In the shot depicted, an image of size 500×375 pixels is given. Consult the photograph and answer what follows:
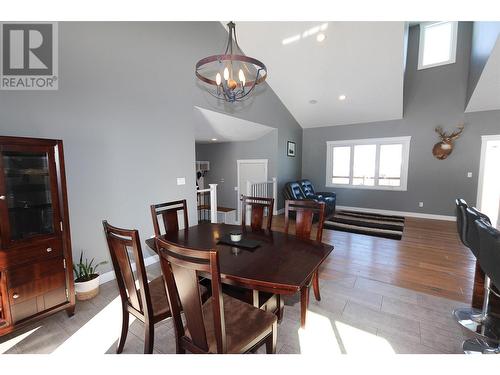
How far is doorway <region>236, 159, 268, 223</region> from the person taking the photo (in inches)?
241

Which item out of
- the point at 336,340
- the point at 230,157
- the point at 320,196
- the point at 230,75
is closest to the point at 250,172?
the point at 230,157

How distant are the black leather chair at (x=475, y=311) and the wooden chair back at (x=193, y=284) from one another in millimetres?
1964

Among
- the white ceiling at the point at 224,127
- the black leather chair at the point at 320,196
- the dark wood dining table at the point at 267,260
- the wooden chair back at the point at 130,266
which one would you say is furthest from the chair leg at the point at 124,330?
the black leather chair at the point at 320,196

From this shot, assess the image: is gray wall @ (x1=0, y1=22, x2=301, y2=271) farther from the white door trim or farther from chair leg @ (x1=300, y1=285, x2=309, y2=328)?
the white door trim

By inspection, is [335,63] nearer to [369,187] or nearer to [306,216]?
[369,187]

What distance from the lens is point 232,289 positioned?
6.62 feet

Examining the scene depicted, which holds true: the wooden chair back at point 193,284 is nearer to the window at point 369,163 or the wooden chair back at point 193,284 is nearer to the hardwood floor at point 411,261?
the hardwood floor at point 411,261

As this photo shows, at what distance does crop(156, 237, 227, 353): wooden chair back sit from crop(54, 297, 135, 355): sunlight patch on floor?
1.02 meters

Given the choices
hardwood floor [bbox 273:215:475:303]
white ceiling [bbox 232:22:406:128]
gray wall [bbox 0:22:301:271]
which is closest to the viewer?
gray wall [bbox 0:22:301:271]

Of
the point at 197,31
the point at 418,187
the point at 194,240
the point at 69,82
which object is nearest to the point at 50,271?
the point at 194,240

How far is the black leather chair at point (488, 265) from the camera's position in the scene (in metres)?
1.28

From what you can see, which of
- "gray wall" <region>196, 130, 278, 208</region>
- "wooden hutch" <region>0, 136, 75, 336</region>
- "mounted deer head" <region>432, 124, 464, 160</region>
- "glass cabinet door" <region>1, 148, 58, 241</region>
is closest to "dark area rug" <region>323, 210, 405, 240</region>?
"mounted deer head" <region>432, 124, 464, 160</region>
